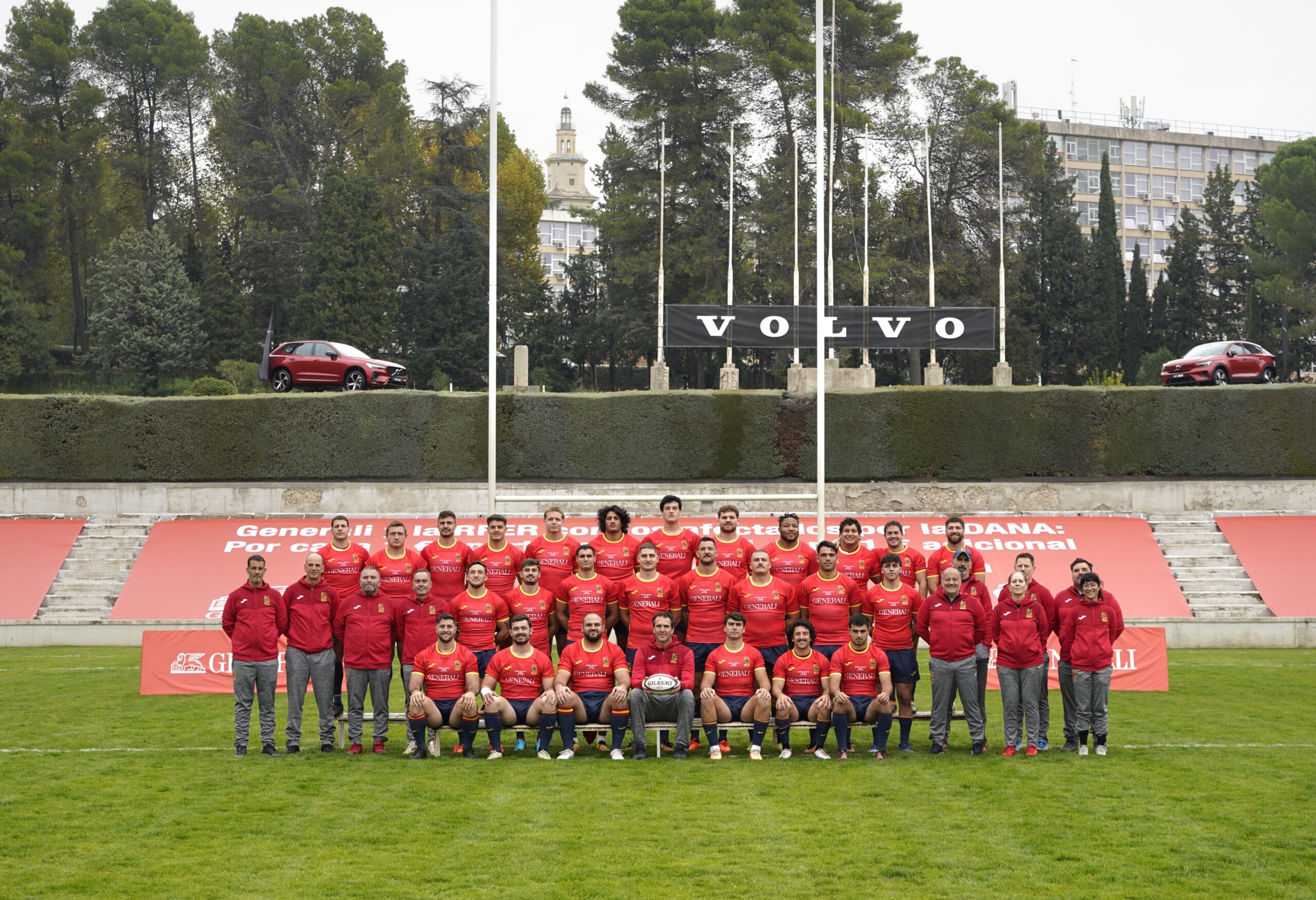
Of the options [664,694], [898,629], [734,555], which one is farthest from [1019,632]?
[664,694]

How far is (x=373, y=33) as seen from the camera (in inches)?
2111

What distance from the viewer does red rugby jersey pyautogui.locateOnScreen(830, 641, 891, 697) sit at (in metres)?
10.2

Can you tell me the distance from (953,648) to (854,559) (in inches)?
49.5

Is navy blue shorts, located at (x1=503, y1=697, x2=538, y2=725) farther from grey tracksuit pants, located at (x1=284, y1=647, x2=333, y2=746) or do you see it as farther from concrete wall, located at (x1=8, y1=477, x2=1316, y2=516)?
concrete wall, located at (x1=8, y1=477, x2=1316, y2=516)

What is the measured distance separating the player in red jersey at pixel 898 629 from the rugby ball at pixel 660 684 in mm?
1778

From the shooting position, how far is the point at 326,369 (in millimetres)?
27891

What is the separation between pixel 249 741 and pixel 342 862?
4.20m

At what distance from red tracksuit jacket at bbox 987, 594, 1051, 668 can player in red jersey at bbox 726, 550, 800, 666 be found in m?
1.69

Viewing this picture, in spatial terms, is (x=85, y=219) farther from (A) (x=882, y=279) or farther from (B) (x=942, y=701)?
(B) (x=942, y=701)

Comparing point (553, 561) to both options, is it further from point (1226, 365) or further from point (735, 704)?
point (1226, 365)

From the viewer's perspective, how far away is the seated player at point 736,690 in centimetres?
1008

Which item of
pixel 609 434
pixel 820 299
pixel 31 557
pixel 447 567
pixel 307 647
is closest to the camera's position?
pixel 307 647

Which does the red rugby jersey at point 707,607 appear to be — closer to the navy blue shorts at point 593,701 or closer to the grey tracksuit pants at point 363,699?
the navy blue shorts at point 593,701

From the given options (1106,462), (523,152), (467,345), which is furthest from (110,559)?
(523,152)
